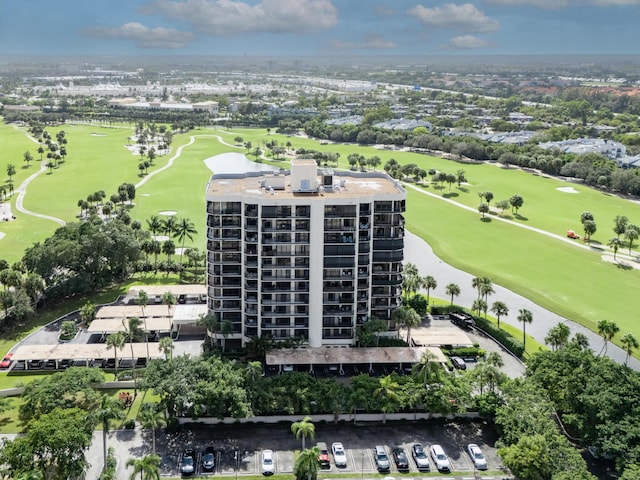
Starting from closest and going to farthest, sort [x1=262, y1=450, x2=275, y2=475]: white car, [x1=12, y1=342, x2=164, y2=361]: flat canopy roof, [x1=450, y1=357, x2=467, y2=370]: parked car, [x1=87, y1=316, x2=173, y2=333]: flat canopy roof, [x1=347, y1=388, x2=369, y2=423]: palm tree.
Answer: [x1=262, y1=450, x2=275, y2=475]: white car < [x1=347, y1=388, x2=369, y2=423]: palm tree < [x1=12, y1=342, x2=164, y2=361]: flat canopy roof < [x1=450, y1=357, x2=467, y2=370]: parked car < [x1=87, y1=316, x2=173, y2=333]: flat canopy roof

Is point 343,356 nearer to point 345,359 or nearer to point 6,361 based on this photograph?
point 345,359

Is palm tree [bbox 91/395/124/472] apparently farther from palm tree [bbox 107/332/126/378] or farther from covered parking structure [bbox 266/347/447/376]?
covered parking structure [bbox 266/347/447/376]

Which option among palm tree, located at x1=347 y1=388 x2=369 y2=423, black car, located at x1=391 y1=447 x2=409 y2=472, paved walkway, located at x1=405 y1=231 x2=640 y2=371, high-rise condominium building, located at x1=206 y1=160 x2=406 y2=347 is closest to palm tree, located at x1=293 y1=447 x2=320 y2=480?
black car, located at x1=391 y1=447 x2=409 y2=472

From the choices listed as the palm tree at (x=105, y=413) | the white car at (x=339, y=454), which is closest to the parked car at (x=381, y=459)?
the white car at (x=339, y=454)

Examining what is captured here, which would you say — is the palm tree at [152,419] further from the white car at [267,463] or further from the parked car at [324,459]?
the parked car at [324,459]

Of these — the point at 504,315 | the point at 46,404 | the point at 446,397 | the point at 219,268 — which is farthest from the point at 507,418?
the point at 46,404

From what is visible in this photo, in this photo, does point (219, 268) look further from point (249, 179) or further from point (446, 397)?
point (446, 397)
